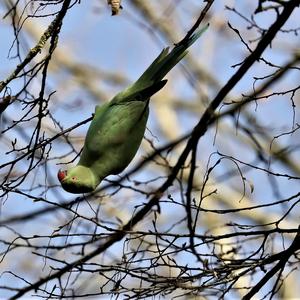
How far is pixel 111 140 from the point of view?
1862 millimetres

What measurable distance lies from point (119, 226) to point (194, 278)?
754mm

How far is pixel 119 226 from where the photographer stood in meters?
2.60

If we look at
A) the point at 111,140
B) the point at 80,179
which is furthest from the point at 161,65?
the point at 80,179

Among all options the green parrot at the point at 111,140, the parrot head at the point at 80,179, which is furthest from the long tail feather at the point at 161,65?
the parrot head at the point at 80,179

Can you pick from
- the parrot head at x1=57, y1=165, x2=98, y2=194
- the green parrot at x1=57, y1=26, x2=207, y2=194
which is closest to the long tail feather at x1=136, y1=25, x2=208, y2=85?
the green parrot at x1=57, y1=26, x2=207, y2=194

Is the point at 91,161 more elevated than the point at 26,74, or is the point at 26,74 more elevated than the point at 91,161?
the point at 26,74

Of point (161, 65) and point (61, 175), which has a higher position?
point (161, 65)

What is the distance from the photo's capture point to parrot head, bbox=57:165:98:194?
1.85 metres

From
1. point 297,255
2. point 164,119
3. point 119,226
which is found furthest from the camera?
point 164,119

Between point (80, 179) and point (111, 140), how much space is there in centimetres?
14

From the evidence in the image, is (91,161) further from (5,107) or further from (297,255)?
(297,255)

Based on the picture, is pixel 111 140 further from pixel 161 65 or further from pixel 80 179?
pixel 161 65

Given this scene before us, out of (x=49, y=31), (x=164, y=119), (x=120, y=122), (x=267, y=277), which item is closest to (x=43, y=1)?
(x=49, y=31)

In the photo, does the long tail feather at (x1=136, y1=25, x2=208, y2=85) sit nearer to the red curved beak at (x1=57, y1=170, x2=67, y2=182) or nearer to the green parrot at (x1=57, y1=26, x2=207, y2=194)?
the green parrot at (x1=57, y1=26, x2=207, y2=194)
